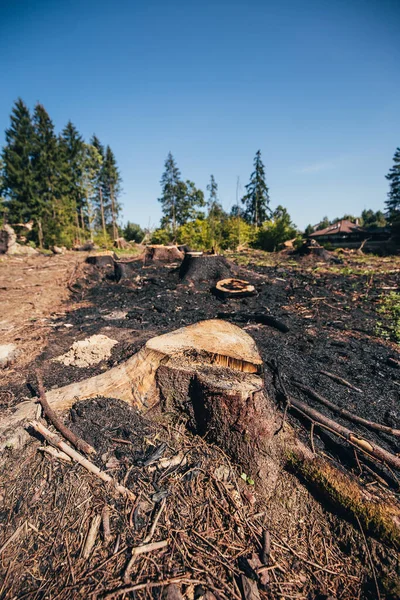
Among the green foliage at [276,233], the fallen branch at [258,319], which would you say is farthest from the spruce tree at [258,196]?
the fallen branch at [258,319]

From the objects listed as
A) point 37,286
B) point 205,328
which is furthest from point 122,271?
point 205,328

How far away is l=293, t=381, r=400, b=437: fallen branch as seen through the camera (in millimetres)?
2051

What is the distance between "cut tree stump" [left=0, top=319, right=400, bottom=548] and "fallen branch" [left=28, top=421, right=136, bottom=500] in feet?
0.81

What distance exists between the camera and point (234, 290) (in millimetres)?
6473

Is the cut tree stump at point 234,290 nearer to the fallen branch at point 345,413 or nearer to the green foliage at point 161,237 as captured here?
the fallen branch at point 345,413

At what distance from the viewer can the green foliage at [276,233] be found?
61.5ft

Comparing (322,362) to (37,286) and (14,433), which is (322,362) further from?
(37,286)

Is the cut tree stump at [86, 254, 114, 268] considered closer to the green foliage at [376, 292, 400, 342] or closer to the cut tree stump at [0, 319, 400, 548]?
the cut tree stump at [0, 319, 400, 548]

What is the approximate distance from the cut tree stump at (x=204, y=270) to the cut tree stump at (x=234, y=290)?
87cm

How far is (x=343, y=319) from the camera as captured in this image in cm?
515

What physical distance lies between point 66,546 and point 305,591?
1.43 metres

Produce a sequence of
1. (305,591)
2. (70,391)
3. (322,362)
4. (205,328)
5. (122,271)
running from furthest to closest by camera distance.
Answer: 1. (122,271)
2. (322,362)
3. (205,328)
4. (70,391)
5. (305,591)

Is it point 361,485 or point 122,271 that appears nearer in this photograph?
point 361,485

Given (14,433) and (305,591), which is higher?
(14,433)
